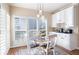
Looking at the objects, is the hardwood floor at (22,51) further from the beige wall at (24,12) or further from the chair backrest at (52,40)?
the beige wall at (24,12)

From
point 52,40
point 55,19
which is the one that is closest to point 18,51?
point 52,40

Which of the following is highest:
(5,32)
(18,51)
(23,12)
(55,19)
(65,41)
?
(23,12)

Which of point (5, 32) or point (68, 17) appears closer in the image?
point (5, 32)

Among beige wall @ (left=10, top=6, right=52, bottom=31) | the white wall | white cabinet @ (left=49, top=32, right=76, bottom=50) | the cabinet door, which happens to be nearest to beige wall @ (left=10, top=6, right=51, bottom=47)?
beige wall @ (left=10, top=6, right=52, bottom=31)

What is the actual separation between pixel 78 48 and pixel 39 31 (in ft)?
2.72

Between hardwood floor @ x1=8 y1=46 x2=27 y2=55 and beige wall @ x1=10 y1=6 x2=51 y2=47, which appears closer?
hardwood floor @ x1=8 y1=46 x2=27 y2=55

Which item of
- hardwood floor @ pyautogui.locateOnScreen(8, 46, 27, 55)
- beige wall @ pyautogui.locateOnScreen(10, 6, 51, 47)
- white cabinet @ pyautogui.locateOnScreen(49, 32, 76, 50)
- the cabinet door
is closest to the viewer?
hardwood floor @ pyautogui.locateOnScreen(8, 46, 27, 55)

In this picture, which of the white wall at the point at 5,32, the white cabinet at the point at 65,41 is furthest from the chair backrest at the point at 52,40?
the white wall at the point at 5,32

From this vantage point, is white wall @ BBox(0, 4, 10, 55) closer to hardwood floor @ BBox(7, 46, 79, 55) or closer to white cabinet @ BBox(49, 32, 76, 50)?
hardwood floor @ BBox(7, 46, 79, 55)

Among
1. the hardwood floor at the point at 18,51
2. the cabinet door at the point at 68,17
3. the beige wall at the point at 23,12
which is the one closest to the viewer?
the hardwood floor at the point at 18,51

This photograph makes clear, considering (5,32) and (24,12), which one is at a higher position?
(24,12)

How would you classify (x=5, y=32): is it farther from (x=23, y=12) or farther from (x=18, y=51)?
(x=23, y=12)

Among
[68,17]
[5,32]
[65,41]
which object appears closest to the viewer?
[5,32]

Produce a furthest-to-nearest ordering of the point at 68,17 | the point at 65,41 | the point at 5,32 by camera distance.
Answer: the point at 68,17 < the point at 65,41 < the point at 5,32
